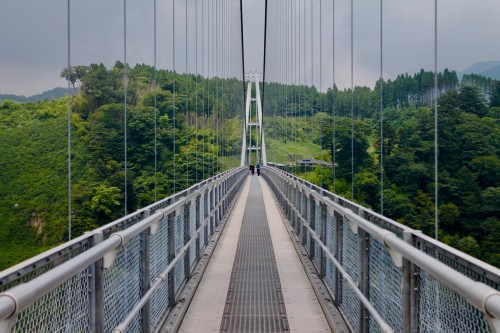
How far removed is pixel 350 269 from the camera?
13.3ft

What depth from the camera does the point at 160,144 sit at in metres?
9.58

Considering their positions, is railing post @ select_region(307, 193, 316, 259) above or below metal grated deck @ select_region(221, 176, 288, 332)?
above

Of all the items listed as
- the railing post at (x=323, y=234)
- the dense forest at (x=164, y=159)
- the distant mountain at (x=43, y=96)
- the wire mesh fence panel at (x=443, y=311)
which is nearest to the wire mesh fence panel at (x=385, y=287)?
the wire mesh fence panel at (x=443, y=311)

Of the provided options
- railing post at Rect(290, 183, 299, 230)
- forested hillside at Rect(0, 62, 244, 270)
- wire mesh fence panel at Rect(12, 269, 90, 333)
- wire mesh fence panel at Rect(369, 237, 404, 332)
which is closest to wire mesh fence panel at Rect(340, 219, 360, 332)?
wire mesh fence panel at Rect(369, 237, 404, 332)

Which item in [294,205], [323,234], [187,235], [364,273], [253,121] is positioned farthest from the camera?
[253,121]

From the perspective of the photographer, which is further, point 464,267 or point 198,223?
point 198,223

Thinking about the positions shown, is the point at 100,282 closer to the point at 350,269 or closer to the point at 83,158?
the point at 350,269

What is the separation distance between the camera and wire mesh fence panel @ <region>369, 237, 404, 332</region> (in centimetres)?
269

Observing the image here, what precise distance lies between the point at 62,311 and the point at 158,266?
1.94 metres

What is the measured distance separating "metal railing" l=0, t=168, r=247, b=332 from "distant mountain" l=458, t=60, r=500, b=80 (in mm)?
3693

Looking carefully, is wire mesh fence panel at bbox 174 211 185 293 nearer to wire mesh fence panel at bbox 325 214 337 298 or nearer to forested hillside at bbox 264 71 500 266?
wire mesh fence panel at bbox 325 214 337 298

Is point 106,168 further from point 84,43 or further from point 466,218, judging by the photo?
point 466,218

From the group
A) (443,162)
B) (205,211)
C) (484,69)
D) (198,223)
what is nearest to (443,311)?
(443,162)

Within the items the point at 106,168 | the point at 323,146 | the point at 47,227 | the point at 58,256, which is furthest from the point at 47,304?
the point at 323,146
